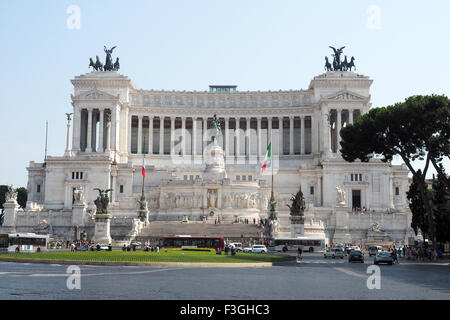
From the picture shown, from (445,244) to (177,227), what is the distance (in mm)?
31577

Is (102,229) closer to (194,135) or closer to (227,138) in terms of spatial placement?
(194,135)

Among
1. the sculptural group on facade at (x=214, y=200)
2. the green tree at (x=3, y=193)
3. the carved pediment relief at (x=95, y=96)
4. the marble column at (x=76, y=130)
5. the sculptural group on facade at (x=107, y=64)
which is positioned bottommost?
the sculptural group on facade at (x=214, y=200)

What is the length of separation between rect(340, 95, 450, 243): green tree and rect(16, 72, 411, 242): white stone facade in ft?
59.2

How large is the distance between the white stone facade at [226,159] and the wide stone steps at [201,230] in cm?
493

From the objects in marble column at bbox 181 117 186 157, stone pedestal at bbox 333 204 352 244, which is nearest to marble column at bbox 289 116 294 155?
marble column at bbox 181 117 186 157

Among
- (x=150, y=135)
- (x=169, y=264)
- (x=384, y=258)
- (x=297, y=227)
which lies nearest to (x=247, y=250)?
(x=297, y=227)

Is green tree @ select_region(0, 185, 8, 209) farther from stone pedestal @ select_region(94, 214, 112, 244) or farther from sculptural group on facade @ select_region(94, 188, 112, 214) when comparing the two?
stone pedestal @ select_region(94, 214, 112, 244)

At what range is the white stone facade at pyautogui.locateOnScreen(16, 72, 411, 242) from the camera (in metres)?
88.5

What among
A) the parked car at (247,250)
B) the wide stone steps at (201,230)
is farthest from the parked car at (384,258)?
the wide stone steps at (201,230)

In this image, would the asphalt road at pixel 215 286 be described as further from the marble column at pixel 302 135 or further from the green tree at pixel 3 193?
the green tree at pixel 3 193

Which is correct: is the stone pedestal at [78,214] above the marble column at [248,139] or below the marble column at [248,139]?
below

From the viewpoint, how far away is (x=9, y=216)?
80.6m

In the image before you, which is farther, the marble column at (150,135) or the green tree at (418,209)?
the marble column at (150,135)

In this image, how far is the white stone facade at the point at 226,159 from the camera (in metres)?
88.5
